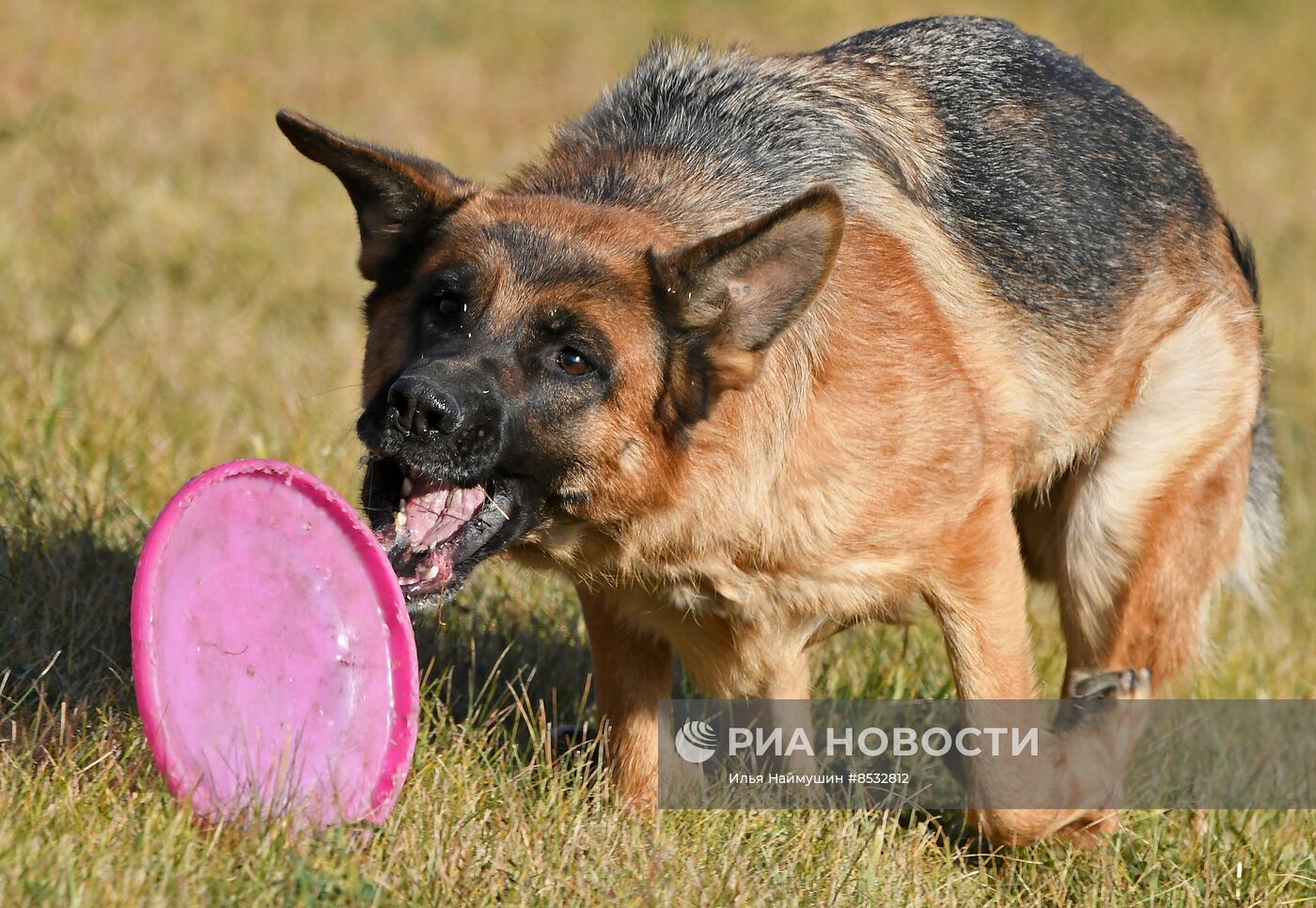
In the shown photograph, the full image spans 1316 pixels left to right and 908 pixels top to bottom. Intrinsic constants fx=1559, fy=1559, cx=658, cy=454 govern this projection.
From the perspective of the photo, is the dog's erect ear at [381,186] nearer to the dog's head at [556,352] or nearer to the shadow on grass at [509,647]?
the dog's head at [556,352]

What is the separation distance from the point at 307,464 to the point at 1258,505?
150 inches

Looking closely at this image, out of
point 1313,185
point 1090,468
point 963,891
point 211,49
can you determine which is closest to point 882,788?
point 963,891

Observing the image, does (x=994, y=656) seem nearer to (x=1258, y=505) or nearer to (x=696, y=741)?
(x=696, y=741)

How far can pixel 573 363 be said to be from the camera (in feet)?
13.1

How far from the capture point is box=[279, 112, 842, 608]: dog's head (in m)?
3.88

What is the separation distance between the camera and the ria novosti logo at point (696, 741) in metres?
5.05

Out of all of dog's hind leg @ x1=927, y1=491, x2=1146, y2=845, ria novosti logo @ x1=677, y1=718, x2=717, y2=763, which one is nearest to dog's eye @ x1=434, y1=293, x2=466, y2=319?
dog's hind leg @ x1=927, y1=491, x2=1146, y2=845

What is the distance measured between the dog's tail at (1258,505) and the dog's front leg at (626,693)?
2.42 metres

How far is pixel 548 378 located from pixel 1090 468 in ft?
7.80

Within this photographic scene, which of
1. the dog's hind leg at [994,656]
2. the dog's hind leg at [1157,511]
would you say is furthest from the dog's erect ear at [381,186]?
the dog's hind leg at [1157,511]

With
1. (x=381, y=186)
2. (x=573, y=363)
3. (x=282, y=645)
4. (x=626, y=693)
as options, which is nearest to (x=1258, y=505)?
(x=626, y=693)

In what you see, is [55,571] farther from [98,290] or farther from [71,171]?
[71,171]

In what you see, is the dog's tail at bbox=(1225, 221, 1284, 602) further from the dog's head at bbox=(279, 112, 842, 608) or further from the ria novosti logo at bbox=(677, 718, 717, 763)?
the dog's head at bbox=(279, 112, 842, 608)

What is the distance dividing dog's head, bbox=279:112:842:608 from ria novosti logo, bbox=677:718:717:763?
1163 millimetres
